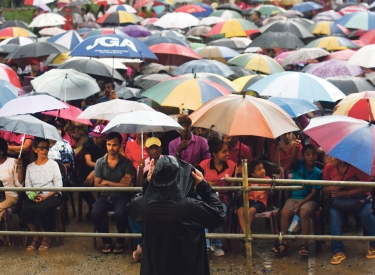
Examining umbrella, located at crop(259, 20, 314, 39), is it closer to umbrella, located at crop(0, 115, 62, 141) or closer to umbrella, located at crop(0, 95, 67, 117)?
umbrella, located at crop(0, 95, 67, 117)

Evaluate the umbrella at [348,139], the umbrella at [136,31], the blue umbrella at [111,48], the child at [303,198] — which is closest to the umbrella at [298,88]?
the child at [303,198]

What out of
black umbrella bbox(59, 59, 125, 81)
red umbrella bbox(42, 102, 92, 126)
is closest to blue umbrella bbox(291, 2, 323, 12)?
black umbrella bbox(59, 59, 125, 81)

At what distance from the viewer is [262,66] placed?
36.8 ft

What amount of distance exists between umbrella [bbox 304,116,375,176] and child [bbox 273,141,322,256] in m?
0.70

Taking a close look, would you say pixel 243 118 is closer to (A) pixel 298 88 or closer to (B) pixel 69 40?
(A) pixel 298 88

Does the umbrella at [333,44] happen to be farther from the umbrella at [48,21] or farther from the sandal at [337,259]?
the umbrella at [48,21]

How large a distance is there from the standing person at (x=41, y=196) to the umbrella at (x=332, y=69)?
5050mm

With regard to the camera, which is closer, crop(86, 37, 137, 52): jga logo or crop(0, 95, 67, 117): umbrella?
crop(0, 95, 67, 117): umbrella

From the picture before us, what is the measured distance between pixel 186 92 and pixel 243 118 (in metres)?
1.55

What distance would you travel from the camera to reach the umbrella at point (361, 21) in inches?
629

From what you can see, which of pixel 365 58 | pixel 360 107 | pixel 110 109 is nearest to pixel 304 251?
pixel 360 107

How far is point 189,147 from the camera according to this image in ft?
25.9

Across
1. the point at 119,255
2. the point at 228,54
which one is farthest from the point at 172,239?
the point at 228,54

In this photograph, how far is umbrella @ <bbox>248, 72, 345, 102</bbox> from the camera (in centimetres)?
837
